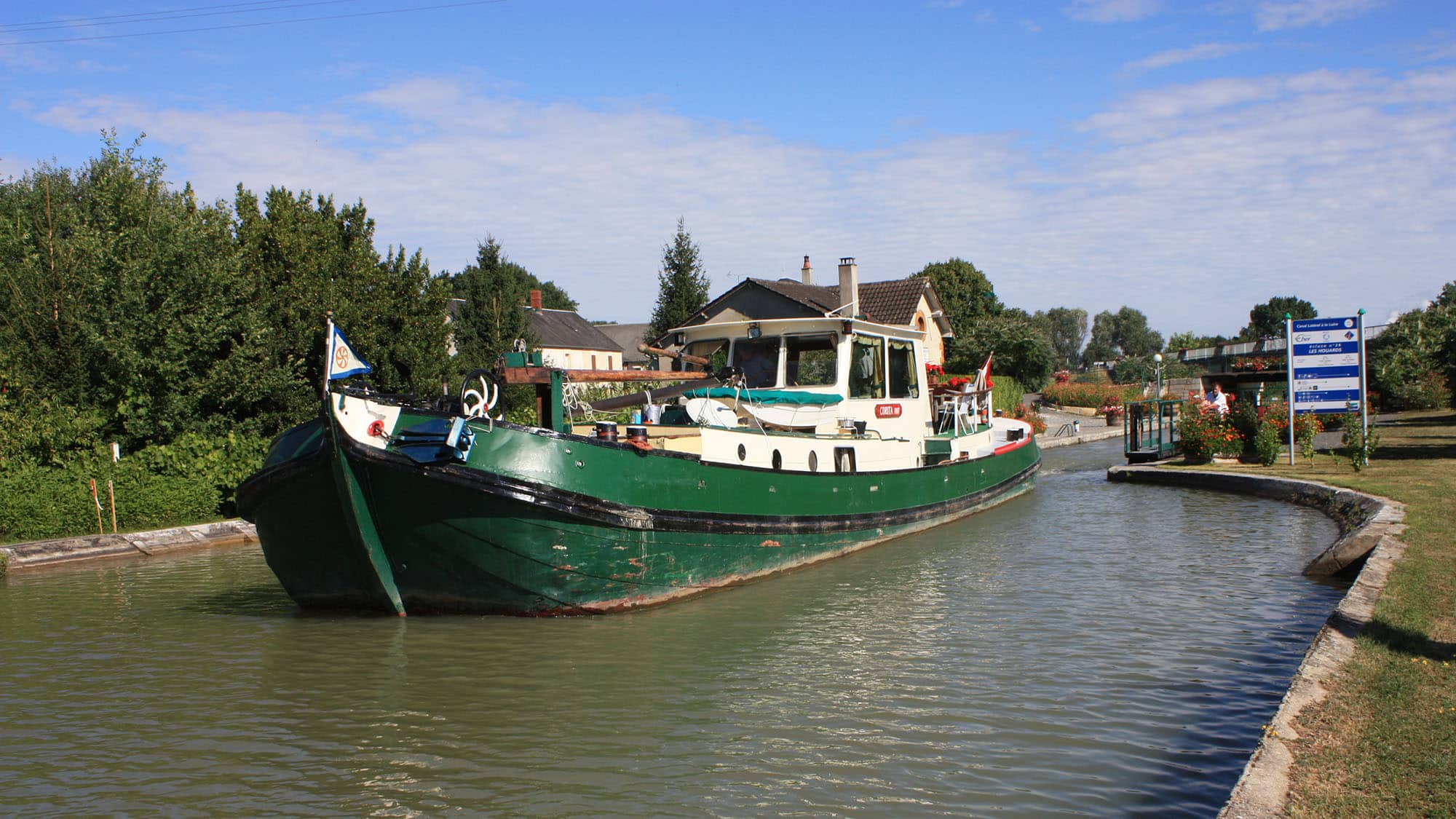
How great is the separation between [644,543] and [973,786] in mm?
4724

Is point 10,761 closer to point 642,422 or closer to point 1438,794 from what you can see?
point 642,422

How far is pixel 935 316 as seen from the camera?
4375 cm

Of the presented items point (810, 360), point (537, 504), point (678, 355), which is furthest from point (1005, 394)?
point (537, 504)

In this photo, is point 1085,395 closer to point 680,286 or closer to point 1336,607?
point 680,286

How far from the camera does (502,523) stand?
883cm

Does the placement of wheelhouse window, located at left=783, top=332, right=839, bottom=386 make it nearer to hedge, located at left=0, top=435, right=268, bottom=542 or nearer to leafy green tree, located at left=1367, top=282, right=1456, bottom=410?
hedge, located at left=0, top=435, right=268, bottom=542

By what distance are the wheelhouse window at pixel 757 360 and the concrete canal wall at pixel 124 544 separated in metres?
8.33

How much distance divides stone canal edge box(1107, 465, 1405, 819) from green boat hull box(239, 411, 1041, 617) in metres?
5.38

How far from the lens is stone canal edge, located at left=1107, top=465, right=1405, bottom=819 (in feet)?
14.7

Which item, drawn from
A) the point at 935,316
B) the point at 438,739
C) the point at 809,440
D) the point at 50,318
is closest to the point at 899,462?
the point at 809,440

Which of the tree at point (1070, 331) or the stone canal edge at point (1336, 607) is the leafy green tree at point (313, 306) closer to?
the stone canal edge at point (1336, 607)

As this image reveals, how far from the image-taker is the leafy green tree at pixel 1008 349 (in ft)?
155

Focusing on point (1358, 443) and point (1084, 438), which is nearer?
point (1358, 443)

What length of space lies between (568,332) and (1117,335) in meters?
111
